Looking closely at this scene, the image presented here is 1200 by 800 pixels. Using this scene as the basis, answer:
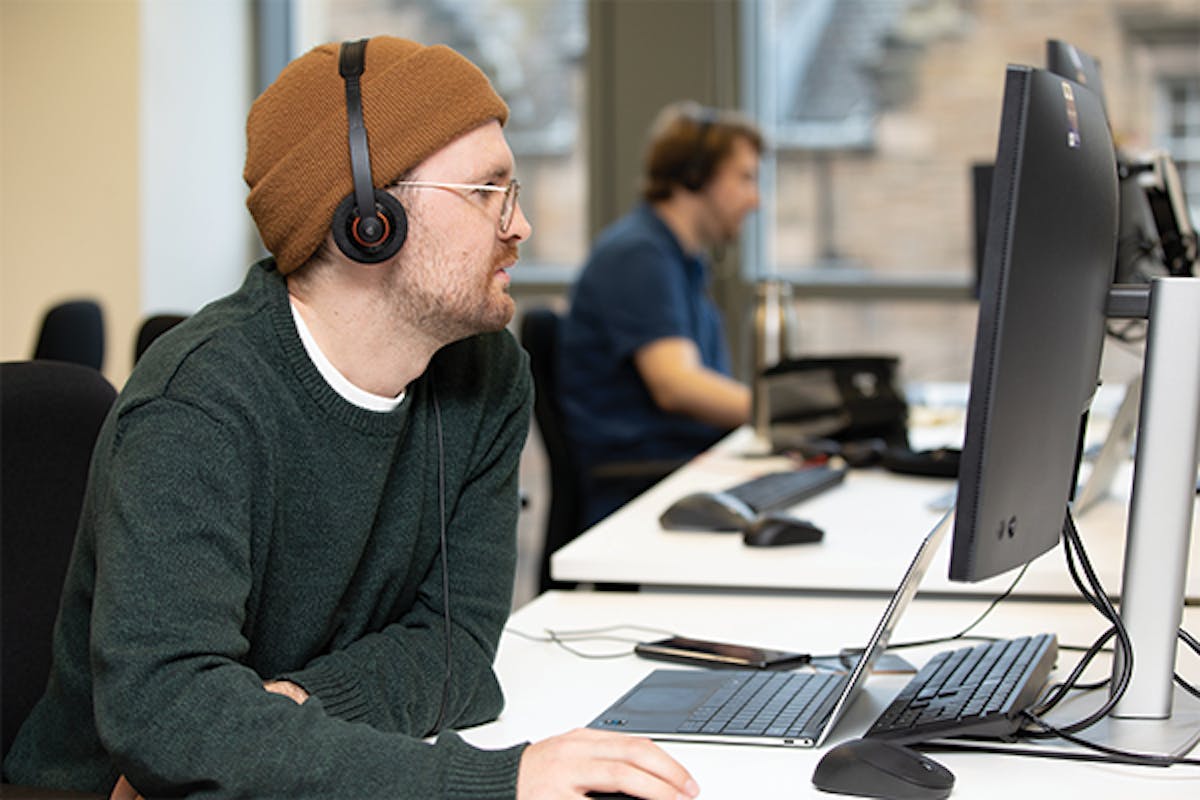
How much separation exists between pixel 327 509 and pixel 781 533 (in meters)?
0.77

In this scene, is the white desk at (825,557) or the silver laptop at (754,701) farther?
the white desk at (825,557)

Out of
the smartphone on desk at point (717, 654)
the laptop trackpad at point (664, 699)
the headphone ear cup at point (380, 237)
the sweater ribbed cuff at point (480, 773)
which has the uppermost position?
the headphone ear cup at point (380, 237)

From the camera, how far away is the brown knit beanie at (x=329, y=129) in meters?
1.18

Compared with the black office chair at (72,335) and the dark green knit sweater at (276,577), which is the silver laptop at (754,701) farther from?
the black office chair at (72,335)

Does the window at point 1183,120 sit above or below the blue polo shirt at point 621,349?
above

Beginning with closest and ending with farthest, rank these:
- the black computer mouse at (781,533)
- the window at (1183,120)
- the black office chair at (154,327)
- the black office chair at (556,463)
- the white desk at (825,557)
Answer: the white desk at (825,557) < the black computer mouse at (781,533) < the black office chair at (154,327) < the black office chair at (556,463) < the window at (1183,120)

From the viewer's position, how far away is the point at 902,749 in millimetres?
1020

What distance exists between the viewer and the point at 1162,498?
1103mm

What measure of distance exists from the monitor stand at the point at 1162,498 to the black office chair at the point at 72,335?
2365mm

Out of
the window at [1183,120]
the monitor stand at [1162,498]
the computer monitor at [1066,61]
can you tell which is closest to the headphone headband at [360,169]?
the monitor stand at [1162,498]

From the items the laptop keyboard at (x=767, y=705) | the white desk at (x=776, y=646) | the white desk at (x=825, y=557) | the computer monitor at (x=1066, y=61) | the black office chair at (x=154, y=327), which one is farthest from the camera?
the black office chair at (x=154, y=327)

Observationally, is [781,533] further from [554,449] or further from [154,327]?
[554,449]

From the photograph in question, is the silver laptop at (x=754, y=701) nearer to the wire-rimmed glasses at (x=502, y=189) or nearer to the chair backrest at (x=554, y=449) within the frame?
the wire-rimmed glasses at (x=502, y=189)

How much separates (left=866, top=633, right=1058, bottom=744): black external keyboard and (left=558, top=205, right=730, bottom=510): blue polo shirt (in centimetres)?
189
